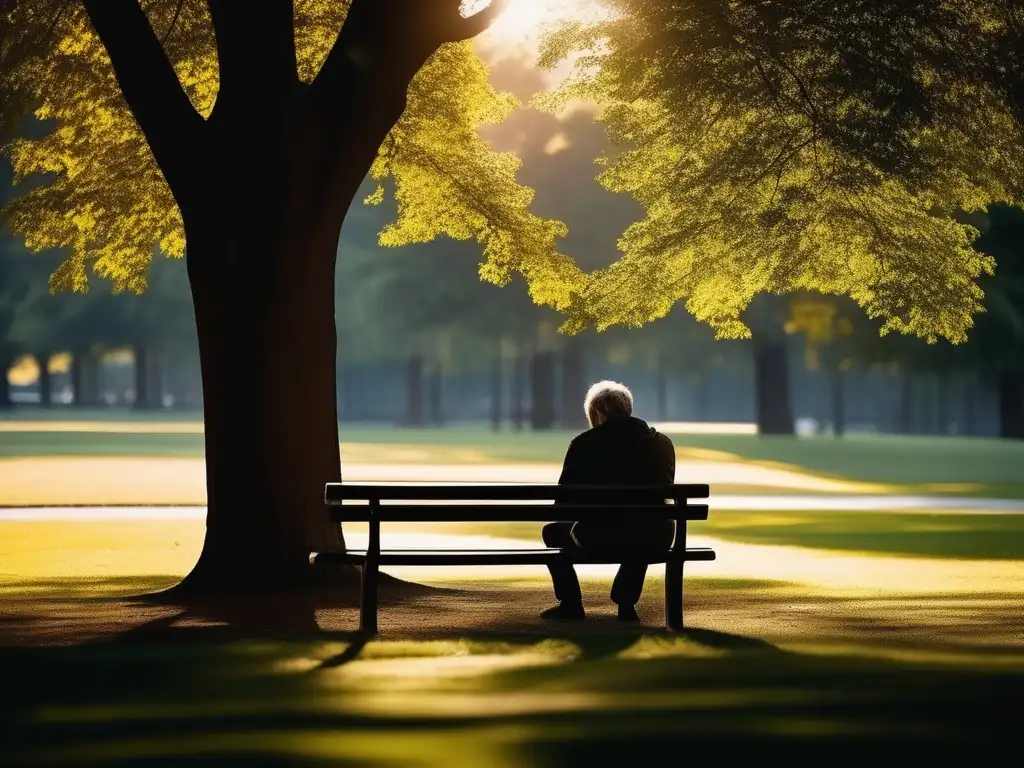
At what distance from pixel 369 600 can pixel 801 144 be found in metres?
8.72

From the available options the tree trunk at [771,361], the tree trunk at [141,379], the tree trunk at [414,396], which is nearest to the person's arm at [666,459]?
the tree trunk at [771,361]

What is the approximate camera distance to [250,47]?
14023mm

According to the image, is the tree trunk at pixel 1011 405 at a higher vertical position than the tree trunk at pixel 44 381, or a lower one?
lower

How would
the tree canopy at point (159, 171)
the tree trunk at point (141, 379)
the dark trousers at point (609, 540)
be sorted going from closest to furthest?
1. the dark trousers at point (609, 540)
2. the tree canopy at point (159, 171)
3. the tree trunk at point (141, 379)

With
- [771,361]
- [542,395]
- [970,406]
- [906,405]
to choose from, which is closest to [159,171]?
[771,361]

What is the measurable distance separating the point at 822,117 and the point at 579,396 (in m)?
59.6

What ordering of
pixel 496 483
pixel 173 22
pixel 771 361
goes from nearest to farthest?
1. pixel 173 22
2. pixel 496 483
3. pixel 771 361

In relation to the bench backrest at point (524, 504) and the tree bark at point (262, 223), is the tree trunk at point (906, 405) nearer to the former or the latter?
the tree bark at point (262, 223)

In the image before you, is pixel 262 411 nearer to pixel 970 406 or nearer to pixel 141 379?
pixel 970 406

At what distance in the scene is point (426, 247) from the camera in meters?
68.5

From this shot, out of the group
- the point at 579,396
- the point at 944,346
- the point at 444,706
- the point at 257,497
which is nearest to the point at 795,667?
the point at 444,706

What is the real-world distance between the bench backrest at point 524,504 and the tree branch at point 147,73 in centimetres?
357

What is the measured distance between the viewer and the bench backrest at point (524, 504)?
11375mm

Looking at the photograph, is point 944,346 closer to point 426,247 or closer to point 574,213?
point 574,213
